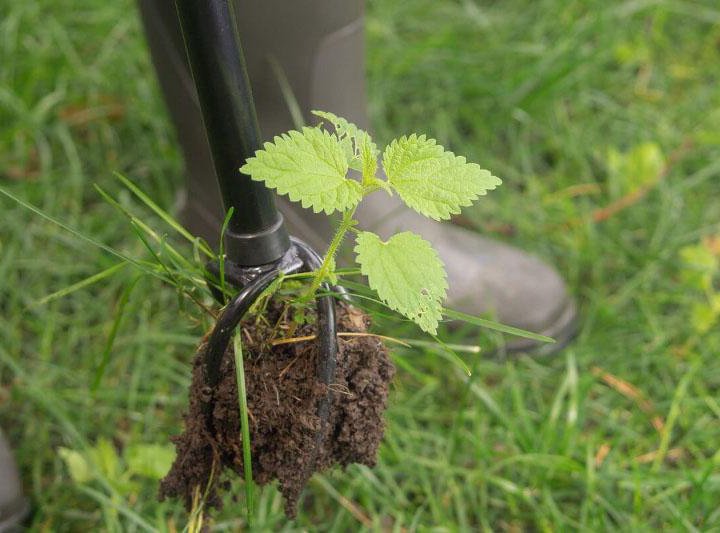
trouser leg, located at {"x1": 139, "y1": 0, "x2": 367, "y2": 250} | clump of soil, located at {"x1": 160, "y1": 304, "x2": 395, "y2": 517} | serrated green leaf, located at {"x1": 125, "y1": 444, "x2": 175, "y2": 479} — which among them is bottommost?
serrated green leaf, located at {"x1": 125, "y1": 444, "x2": 175, "y2": 479}

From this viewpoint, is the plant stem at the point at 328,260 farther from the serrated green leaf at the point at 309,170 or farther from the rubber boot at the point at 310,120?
the rubber boot at the point at 310,120

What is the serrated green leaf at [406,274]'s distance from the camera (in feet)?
2.36

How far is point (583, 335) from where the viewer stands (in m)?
1.58

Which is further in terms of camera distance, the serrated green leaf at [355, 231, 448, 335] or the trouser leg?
the trouser leg

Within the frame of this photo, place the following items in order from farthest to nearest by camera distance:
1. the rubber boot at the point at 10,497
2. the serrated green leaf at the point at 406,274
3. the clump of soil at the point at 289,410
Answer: the rubber boot at the point at 10,497, the clump of soil at the point at 289,410, the serrated green leaf at the point at 406,274

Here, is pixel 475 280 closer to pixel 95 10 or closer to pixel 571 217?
pixel 571 217

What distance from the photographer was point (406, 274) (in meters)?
0.73

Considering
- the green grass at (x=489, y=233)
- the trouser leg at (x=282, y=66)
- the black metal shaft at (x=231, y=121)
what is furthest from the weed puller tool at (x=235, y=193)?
the trouser leg at (x=282, y=66)

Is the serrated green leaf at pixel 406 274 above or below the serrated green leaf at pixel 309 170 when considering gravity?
below

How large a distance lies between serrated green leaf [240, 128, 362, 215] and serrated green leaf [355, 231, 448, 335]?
0.04 m

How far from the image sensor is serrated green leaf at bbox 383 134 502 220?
0.75 metres

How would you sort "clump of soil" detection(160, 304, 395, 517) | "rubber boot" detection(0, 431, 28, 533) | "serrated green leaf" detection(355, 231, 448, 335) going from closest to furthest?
"serrated green leaf" detection(355, 231, 448, 335)
"clump of soil" detection(160, 304, 395, 517)
"rubber boot" detection(0, 431, 28, 533)

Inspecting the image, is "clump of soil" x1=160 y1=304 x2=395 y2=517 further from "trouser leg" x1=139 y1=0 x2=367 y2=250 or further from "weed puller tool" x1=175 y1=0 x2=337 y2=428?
"trouser leg" x1=139 y1=0 x2=367 y2=250

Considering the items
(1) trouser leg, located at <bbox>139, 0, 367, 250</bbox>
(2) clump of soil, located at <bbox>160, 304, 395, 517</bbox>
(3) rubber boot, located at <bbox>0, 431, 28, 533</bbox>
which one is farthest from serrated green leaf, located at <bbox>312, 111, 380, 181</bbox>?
(3) rubber boot, located at <bbox>0, 431, 28, 533</bbox>
